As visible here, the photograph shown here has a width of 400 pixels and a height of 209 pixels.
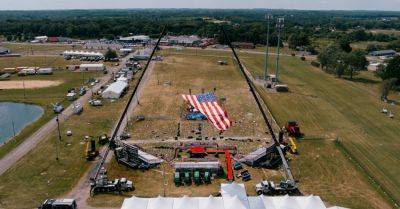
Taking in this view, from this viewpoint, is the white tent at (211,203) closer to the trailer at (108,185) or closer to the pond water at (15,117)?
the trailer at (108,185)

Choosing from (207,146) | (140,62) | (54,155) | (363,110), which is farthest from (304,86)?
(54,155)

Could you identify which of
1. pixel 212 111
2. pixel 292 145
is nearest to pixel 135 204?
pixel 212 111

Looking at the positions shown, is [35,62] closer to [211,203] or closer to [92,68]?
[92,68]

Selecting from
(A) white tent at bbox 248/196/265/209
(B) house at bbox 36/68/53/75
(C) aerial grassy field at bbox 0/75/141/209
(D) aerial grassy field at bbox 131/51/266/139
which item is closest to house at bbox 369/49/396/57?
(D) aerial grassy field at bbox 131/51/266/139

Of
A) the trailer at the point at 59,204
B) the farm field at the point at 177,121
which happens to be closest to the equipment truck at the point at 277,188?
the farm field at the point at 177,121

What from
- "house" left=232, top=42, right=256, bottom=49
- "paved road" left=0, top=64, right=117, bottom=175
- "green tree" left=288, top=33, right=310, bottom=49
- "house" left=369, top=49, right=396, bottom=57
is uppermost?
"green tree" left=288, top=33, right=310, bottom=49

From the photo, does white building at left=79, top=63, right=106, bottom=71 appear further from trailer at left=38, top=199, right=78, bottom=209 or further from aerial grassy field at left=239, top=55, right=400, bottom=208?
trailer at left=38, top=199, right=78, bottom=209
